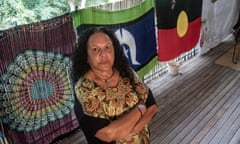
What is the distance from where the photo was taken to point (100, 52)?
117 centimetres

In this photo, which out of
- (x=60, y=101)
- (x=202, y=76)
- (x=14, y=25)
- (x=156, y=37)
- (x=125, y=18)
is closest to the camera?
(x=14, y=25)

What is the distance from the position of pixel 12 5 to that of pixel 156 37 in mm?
1531

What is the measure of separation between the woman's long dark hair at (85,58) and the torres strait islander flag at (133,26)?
32.4 inches

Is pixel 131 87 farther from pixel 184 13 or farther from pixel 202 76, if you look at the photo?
pixel 202 76

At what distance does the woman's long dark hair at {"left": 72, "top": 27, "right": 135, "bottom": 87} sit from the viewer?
4.01 feet

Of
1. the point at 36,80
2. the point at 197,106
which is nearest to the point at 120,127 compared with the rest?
the point at 36,80

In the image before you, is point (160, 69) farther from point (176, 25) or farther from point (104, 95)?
point (104, 95)

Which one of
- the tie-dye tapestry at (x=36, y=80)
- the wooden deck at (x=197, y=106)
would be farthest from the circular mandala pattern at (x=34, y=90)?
the wooden deck at (x=197, y=106)

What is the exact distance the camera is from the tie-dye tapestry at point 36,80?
1.77 metres

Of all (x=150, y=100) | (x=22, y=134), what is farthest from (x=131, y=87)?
(x=22, y=134)

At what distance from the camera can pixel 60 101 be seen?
6.85 ft

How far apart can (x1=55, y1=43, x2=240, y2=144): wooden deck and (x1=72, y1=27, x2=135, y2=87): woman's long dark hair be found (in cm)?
124

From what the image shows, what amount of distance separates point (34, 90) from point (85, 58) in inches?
33.5

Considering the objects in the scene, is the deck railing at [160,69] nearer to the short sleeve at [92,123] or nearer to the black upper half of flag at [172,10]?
the black upper half of flag at [172,10]
